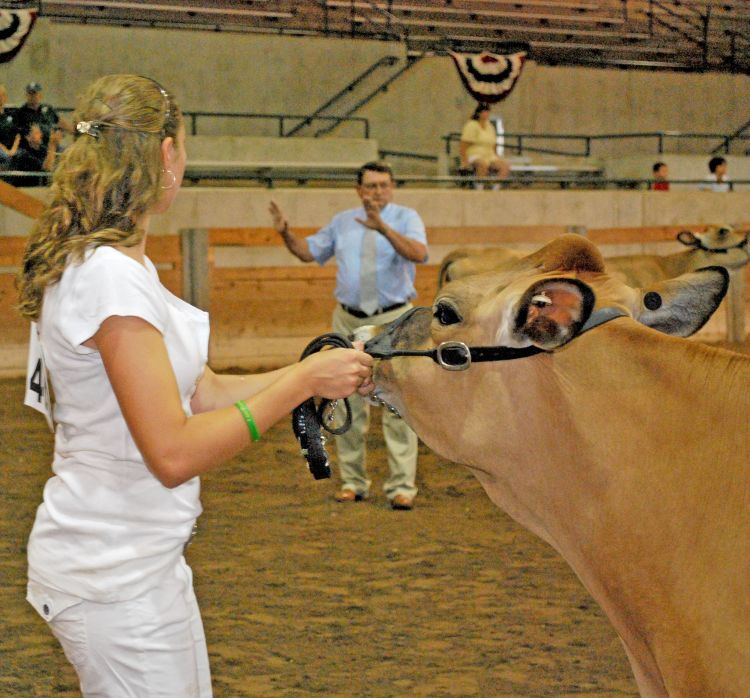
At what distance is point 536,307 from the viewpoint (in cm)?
228

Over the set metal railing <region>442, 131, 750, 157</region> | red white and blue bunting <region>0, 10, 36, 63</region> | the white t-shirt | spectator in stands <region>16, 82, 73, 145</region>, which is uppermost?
red white and blue bunting <region>0, 10, 36, 63</region>

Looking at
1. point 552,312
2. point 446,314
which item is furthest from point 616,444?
point 446,314

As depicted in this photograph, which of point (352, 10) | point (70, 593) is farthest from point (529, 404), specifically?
point (352, 10)

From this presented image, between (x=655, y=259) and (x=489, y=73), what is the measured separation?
320 inches

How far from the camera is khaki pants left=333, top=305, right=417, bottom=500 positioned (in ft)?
21.7

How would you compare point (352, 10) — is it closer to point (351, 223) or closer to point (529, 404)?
point (351, 223)

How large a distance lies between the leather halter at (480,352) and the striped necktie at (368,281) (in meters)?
4.09

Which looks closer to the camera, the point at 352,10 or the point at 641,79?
the point at 352,10

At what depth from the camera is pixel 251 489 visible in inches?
278

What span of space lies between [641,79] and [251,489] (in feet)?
50.7

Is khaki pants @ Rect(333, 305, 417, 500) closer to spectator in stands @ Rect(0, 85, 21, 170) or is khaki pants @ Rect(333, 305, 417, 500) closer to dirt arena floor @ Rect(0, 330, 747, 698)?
dirt arena floor @ Rect(0, 330, 747, 698)

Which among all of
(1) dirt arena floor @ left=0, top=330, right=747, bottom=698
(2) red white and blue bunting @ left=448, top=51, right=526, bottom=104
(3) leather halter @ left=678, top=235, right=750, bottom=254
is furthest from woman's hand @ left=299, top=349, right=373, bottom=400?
(2) red white and blue bunting @ left=448, top=51, right=526, bottom=104

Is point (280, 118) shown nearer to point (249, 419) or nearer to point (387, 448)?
point (387, 448)

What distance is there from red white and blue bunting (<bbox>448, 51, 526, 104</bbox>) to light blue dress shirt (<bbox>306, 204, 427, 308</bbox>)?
36.4 feet
